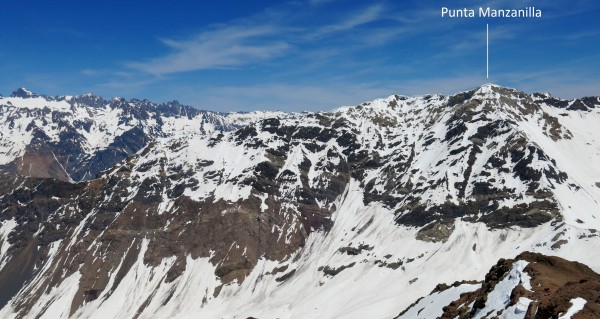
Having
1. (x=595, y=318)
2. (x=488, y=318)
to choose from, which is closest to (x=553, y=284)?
(x=488, y=318)

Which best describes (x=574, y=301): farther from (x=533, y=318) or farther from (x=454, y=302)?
(x=454, y=302)

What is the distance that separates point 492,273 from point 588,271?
12.5m

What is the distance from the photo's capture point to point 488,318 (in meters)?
64.9

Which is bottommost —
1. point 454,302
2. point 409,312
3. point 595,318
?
point 409,312

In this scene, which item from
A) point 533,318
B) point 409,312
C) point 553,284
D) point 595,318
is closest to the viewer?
point 595,318

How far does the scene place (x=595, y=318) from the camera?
5069 centimetres

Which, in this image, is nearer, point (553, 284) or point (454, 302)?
point (553, 284)

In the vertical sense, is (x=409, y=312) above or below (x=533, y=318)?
below

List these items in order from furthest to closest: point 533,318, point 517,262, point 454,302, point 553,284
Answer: point 454,302 < point 517,262 < point 553,284 < point 533,318

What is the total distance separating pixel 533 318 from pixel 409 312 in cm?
5483

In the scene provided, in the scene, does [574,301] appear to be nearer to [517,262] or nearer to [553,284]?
[553,284]

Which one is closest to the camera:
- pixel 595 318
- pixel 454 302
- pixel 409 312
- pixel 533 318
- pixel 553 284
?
pixel 595 318

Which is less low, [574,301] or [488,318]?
[574,301]

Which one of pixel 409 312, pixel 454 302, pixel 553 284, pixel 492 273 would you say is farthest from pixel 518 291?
pixel 409 312
